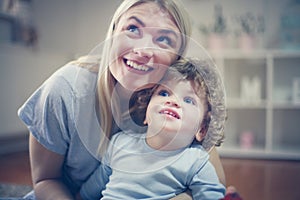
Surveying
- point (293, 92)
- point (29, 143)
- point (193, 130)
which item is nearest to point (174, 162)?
point (193, 130)

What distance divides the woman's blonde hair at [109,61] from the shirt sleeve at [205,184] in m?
0.13

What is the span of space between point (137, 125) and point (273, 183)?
A: 14.5 inches

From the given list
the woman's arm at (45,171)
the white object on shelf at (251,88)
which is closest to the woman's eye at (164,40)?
the woman's arm at (45,171)

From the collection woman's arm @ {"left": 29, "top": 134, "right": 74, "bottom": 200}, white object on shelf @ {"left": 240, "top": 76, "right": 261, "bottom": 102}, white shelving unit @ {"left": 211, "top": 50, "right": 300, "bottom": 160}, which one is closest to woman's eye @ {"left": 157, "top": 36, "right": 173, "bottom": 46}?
white shelving unit @ {"left": 211, "top": 50, "right": 300, "bottom": 160}

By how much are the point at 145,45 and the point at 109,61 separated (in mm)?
58

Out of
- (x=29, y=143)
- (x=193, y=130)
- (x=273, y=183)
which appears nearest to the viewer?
(x=193, y=130)

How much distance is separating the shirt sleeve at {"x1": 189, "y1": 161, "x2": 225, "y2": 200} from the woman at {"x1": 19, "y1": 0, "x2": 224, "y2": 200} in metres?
0.02

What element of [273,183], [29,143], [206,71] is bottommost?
[273,183]

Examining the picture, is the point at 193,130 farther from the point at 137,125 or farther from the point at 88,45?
the point at 88,45

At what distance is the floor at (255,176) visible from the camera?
625 mm

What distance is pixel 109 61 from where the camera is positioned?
50 cm

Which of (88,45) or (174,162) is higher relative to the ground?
(88,45)

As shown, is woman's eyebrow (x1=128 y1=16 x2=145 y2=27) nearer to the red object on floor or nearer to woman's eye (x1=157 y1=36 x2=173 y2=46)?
woman's eye (x1=157 y1=36 x2=173 y2=46)

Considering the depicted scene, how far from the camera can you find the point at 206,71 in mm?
484
